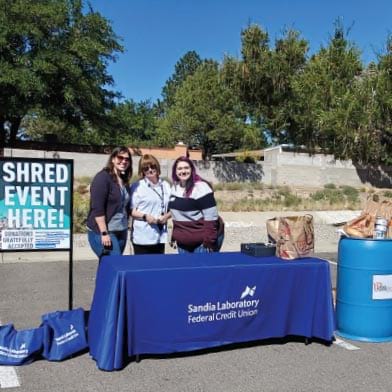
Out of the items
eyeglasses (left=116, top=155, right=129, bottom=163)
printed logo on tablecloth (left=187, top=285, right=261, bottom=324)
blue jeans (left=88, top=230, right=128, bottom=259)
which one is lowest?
printed logo on tablecloth (left=187, top=285, right=261, bottom=324)

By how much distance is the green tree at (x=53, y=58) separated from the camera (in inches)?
1000

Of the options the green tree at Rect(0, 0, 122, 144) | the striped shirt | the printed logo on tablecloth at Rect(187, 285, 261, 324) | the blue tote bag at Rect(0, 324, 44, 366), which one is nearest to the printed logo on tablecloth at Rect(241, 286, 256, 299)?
the printed logo on tablecloth at Rect(187, 285, 261, 324)

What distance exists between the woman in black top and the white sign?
8.05ft

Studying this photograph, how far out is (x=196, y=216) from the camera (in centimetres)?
521

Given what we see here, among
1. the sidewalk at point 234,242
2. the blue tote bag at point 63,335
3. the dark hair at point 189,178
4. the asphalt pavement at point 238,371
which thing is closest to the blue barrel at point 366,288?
the asphalt pavement at point 238,371

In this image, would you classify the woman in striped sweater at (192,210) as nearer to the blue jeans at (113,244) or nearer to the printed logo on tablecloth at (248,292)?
the blue jeans at (113,244)

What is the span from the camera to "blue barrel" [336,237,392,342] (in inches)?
190

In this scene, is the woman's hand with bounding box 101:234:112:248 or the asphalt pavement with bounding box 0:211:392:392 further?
the woman's hand with bounding box 101:234:112:248

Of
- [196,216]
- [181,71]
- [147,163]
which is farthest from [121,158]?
[181,71]

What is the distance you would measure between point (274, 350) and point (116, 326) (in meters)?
1.51

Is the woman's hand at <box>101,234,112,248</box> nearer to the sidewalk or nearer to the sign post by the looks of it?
the sign post

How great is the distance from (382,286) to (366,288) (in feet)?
0.49

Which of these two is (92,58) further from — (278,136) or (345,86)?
(345,86)

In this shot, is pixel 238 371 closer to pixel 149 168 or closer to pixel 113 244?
pixel 113 244
